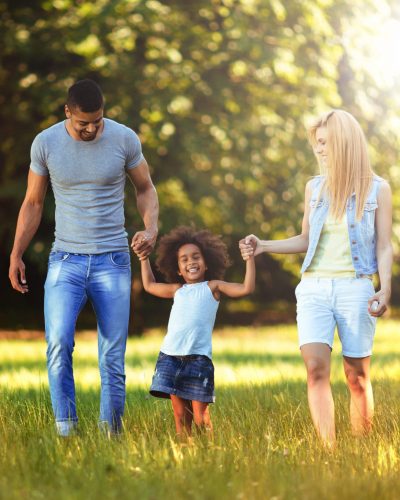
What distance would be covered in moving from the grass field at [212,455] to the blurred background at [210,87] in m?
7.13

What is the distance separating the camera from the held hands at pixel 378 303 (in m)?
5.52

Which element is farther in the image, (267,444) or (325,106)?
(325,106)

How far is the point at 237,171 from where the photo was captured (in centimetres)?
1589

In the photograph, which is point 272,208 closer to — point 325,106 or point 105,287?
point 325,106

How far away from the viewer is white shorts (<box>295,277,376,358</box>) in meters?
5.64

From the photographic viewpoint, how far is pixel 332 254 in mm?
5781

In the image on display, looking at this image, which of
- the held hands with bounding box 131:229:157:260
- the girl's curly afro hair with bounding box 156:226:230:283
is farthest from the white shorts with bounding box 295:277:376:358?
the held hands with bounding box 131:229:157:260

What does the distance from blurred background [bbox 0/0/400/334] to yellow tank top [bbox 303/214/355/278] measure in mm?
8174

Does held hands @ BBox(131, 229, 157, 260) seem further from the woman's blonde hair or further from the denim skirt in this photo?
the woman's blonde hair

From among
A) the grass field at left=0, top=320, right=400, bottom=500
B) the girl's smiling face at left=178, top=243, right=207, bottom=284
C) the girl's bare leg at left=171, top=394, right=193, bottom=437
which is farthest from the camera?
the girl's smiling face at left=178, top=243, right=207, bottom=284

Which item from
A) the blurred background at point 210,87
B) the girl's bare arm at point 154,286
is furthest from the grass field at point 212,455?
the blurred background at point 210,87

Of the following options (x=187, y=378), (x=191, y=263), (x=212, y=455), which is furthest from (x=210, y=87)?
(x=212, y=455)

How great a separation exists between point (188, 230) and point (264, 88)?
33.6 feet

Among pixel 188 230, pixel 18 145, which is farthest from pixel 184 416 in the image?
pixel 18 145
